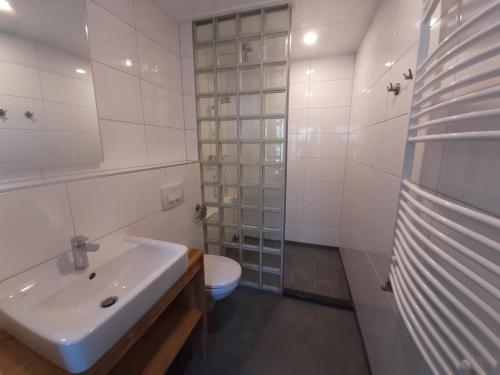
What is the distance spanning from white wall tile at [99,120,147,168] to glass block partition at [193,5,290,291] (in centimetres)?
53

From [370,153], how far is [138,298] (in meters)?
1.53

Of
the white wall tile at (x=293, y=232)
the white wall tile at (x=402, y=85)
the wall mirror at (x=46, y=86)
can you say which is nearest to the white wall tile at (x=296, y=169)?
the white wall tile at (x=293, y=232)

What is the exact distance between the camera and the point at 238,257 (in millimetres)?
1926

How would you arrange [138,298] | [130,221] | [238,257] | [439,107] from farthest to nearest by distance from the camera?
[238,257] < [130,221] < [138,298] < [439,107]

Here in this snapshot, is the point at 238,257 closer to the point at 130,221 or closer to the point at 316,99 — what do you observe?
the point at 130,221

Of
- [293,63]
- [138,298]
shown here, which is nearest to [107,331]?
[138,298]

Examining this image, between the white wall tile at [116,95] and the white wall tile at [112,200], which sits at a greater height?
the white wall tile at [116,95]

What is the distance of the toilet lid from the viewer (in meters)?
1.38

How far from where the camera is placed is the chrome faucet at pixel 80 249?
0.83m

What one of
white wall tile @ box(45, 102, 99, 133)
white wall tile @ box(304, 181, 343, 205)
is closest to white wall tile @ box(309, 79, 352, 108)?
white wall tile @ box(304, 181, 343, 205)

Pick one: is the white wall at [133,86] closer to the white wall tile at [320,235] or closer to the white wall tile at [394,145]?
the white wall tile at [394,145]

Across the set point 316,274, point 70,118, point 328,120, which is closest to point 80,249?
point 70,118

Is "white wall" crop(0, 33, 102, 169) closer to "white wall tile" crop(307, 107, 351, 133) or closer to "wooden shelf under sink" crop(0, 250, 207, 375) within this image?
"wooden shelf under sink" crop(0, 250, 207, 375)

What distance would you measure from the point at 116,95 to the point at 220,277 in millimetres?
1294
